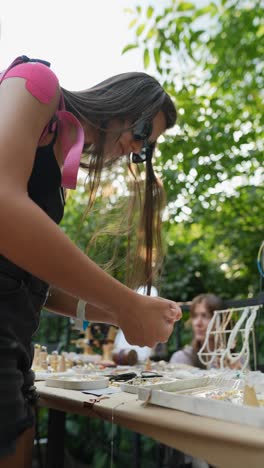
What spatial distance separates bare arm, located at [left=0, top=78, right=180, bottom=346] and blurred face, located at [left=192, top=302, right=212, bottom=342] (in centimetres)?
211

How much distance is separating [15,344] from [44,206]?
0.77 ft

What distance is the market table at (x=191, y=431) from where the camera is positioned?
21.1 inches

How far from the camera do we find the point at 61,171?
29.8 inches

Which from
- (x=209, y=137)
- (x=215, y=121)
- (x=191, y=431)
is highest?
(x=215, y=121)

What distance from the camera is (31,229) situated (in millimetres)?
538

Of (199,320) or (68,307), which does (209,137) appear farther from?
(68,307)

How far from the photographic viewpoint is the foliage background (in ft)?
9.31

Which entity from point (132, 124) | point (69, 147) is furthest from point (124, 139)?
point (69, 147)

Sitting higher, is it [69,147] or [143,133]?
[143,133]

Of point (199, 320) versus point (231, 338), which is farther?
point (199, 320)

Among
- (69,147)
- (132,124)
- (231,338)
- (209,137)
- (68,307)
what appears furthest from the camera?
(209,137)

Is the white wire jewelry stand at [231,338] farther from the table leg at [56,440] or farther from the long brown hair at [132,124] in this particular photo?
the table leg at [56,440]

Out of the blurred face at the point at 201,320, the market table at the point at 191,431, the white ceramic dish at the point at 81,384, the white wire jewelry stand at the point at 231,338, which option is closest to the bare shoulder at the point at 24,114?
the market table at the point at 191,431

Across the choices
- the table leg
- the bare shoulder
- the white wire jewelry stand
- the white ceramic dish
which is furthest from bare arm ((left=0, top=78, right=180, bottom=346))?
the white wire jewelry stand
